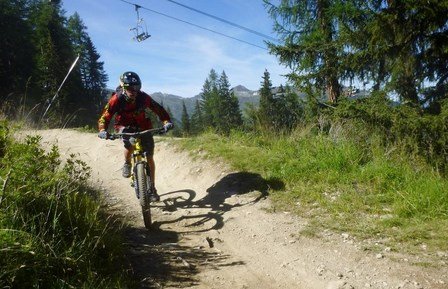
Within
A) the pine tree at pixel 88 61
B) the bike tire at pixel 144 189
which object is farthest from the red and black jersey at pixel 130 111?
the pine tree at pixel 88 61

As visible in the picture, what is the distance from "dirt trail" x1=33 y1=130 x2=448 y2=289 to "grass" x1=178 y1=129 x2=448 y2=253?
34 cm

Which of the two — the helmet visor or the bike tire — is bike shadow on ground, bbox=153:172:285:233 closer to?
the bike tire

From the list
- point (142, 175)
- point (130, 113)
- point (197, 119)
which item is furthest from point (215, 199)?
point (197, 119)

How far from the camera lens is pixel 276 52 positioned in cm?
850

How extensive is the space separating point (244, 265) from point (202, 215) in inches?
75.9

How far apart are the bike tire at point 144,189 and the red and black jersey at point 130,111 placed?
3.74ft

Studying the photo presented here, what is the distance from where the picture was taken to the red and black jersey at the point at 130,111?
621 cm

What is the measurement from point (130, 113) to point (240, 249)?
130 inches

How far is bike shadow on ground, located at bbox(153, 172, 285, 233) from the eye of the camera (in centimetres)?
567

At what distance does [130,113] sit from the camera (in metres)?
6.36

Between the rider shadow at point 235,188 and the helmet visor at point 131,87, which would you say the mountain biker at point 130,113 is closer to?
the helmet visor at point 131,87

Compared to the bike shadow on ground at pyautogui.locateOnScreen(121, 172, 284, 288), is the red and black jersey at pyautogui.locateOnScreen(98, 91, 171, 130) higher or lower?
higher

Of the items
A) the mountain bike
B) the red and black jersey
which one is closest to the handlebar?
the mountain bike

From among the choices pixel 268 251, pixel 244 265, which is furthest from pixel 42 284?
pixel 268 251
